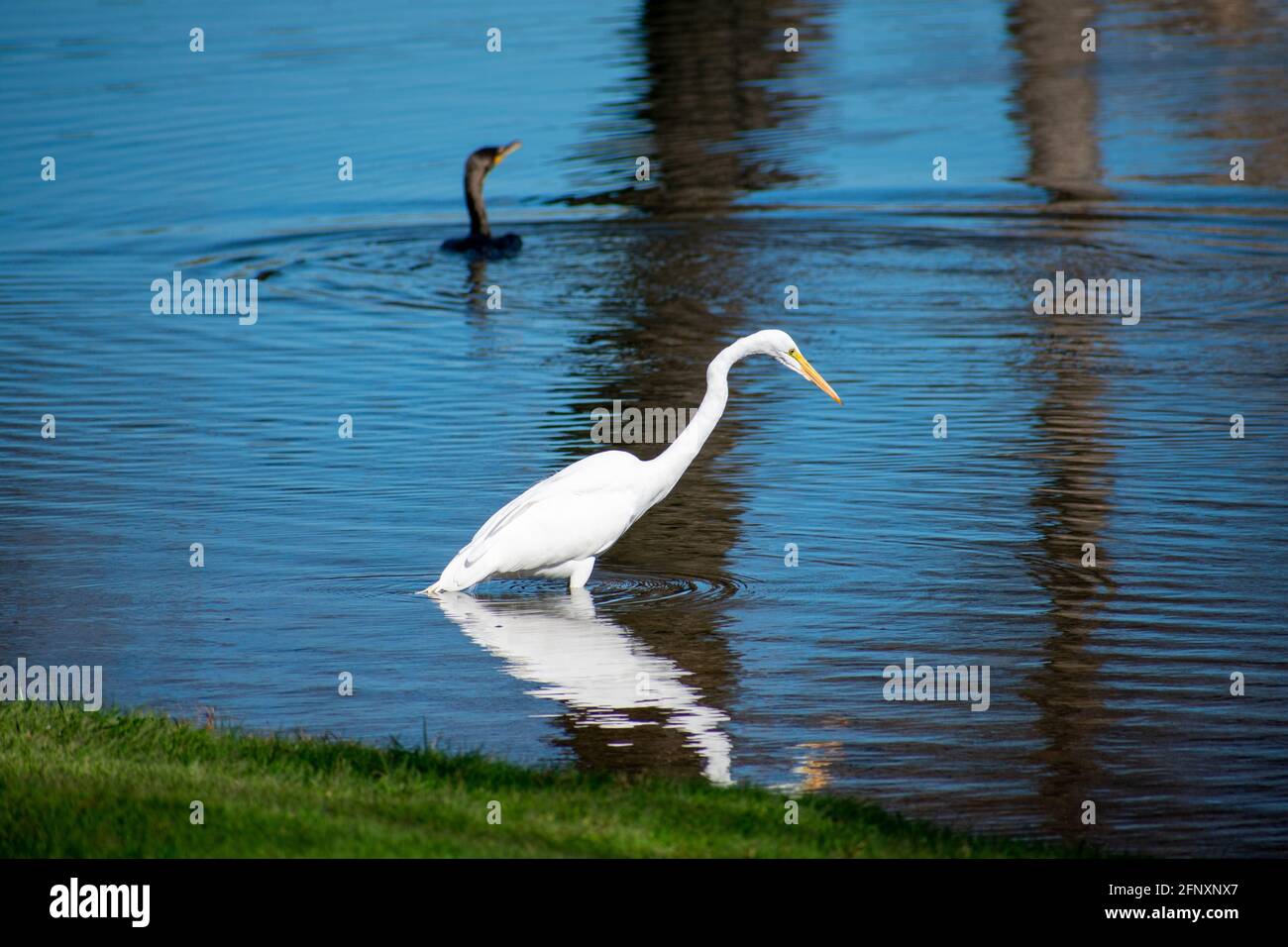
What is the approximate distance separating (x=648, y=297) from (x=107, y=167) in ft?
38.5

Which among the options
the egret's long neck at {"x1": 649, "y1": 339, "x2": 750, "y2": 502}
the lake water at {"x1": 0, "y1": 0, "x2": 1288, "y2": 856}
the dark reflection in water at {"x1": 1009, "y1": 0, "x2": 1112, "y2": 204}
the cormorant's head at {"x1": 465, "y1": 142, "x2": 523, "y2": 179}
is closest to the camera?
the lake water at {"x1": 0, "y1": 0, "x2": 1288, "y2": 856}

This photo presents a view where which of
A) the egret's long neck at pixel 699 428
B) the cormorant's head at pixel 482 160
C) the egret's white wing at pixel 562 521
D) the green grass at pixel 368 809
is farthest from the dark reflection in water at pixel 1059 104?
the green grass at pixel 368 809

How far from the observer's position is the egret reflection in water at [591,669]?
28.8ft

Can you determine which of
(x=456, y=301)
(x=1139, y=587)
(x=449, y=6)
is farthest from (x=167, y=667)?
(x=449, y=6)

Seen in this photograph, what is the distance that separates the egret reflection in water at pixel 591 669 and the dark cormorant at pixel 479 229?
11286 mm

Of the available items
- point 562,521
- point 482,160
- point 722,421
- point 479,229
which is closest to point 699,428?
point 562,521

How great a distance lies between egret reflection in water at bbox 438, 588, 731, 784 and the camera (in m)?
8.78

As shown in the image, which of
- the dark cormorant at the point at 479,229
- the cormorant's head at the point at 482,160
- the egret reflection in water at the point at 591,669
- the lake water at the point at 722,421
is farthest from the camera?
the cormorant's head at the point at 482,160

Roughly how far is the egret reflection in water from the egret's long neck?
2.83 feet

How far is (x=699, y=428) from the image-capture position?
37.0 feet

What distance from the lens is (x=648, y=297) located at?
20.2m

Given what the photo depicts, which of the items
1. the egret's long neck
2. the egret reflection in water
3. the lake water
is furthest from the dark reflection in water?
the egret reflection in water

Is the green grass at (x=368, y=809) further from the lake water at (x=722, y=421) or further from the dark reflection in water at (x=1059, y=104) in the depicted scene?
the dark reflection in water at (x=1059, y=104)

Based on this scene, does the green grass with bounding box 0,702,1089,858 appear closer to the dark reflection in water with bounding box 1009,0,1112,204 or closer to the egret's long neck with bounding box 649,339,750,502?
the egret's long neck with bounding box 649,339,750,502
